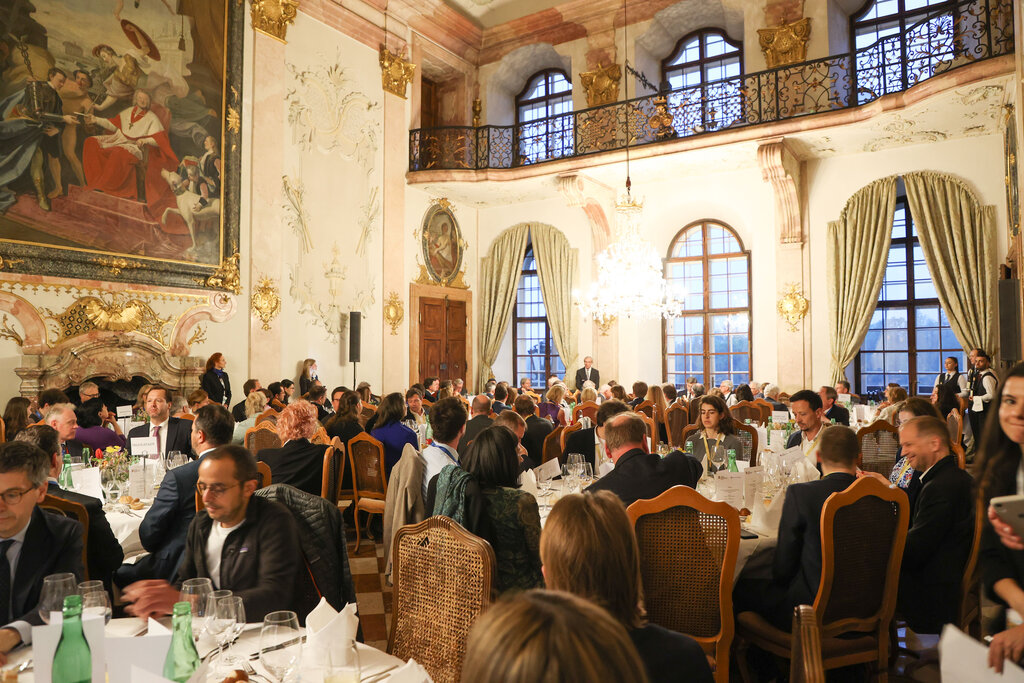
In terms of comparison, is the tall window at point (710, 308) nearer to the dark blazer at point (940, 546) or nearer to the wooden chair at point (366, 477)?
the wooden chair at point (366, 477)

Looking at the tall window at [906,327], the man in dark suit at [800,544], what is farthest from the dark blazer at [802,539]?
the tall window at [906,327]

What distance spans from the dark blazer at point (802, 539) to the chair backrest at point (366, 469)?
375 cm

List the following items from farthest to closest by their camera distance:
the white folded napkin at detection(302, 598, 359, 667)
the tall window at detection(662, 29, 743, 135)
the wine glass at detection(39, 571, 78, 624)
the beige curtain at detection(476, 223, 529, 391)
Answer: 1. the beige curtain at detection(476, 223, 529, 391)
2. the tall window at detection(662, 29, 743, 135)
3. the wine glass at detection(39, 571, 78, 624)
4. the white folded napkin at detection(302, 598, 359, 667)

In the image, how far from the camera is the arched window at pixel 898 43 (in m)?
10.2

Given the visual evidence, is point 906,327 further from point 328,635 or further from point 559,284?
point 328,635

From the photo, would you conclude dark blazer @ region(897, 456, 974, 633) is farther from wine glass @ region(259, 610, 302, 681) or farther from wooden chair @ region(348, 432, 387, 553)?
wooden chair @ region(348, 432, 387, 553)

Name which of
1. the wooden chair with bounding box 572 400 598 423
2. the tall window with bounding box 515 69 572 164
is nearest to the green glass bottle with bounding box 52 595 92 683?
the wooden chair with bounding box 572 400 598 423

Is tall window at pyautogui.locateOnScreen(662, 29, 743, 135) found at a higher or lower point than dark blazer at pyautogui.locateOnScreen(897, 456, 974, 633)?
higher

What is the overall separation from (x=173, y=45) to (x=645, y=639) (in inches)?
450

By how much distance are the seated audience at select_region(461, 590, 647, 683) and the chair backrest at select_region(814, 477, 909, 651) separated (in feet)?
7.94

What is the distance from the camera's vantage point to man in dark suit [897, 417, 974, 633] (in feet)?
A: 11.2

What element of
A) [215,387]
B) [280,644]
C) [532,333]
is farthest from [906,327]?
[280,644]

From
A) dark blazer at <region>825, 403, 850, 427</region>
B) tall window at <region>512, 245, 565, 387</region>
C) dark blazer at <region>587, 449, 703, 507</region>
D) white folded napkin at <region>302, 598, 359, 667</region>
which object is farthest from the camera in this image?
tall window at <region>512, 245, 565, 387</region>

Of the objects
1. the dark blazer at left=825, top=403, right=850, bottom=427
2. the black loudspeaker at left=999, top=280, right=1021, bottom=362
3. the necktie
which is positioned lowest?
the necktie
